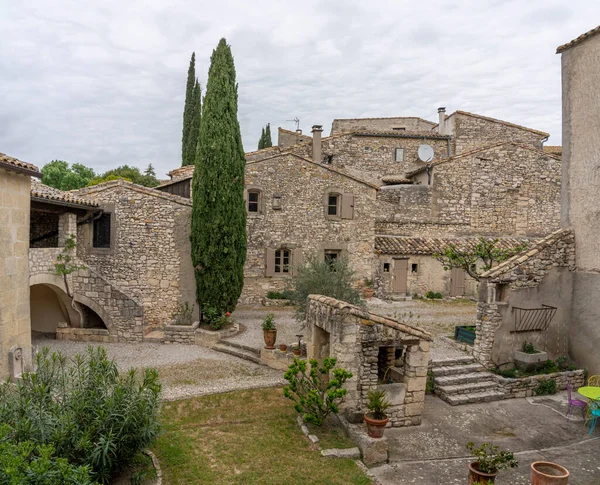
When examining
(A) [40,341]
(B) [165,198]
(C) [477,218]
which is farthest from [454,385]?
(C) [477,218]

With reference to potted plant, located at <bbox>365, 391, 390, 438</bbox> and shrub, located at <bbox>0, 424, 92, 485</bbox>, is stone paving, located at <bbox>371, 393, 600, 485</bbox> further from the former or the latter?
shrub, located at <bbox>0, 424, 92, 485</bbox>

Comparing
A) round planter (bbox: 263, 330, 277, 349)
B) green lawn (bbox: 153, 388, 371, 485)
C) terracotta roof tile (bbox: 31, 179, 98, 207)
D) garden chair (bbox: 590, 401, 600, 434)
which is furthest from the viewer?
round planter (bbox: 263, 330, 277, 349)

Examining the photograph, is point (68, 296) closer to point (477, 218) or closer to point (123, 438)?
point (123, 438)

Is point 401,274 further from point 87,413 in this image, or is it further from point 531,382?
point 87,413

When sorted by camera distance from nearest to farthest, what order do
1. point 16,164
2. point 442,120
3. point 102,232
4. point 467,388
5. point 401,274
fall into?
1. point 16,164
2. point 467,388
3. point 102,232
4. point 401,274
5. point 442,120

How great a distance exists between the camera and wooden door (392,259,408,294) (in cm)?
2050

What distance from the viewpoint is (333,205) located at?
20.1 metres

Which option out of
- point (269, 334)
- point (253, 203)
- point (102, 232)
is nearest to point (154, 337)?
point (102, 232)

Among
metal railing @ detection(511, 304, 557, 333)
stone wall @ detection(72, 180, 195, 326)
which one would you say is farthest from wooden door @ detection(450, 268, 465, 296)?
stone wall @ detection(72, 180, 195, 326)

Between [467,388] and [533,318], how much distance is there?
2.74m

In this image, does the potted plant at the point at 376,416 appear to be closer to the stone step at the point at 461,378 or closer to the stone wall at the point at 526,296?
the stone step at the point at 461,378

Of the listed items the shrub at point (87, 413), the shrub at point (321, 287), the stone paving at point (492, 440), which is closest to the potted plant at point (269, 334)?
the shrub at point (321, 287)

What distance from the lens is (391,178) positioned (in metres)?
25.3

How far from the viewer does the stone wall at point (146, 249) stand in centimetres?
1466
